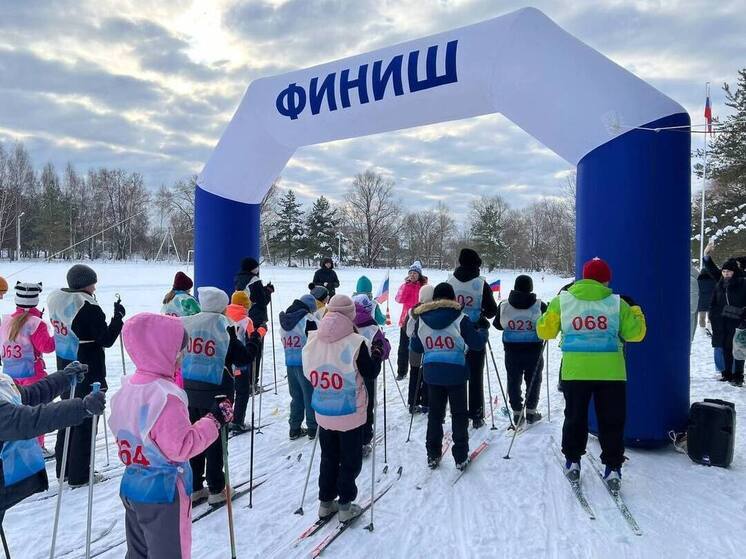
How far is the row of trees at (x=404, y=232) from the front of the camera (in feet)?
169

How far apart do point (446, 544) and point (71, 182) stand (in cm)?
6512

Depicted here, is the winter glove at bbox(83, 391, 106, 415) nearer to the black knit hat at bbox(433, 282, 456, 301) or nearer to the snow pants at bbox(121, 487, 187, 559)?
the snow pants at bbox(121, 487, 187, 559)

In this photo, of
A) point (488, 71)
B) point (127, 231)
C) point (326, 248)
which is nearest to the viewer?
point (488, 71)

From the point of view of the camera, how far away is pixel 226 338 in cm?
427

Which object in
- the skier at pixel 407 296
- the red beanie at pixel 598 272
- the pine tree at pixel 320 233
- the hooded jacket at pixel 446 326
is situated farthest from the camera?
the pine tree at pixel 320 233

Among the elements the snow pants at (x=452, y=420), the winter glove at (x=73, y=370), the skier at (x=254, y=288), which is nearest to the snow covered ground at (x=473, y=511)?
the snow pants at (x=452, y=420)

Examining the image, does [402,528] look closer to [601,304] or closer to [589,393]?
[589,393]

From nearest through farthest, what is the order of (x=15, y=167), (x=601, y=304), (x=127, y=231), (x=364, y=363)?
(x=364, y=363)
(x=601, y=304)
(x=15, y=167)
(x=127, y=231)

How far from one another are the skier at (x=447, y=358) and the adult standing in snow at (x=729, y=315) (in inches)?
189

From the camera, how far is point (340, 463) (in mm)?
3883


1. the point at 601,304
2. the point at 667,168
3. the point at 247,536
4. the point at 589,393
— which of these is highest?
the point at 667,168

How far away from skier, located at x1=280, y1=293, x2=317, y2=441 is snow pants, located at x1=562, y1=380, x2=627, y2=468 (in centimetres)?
256

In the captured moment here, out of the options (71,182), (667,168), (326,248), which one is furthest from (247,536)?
(71,182)

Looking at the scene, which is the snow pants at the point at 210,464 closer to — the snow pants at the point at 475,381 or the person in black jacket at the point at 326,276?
the snow pants at the point at 475,381
